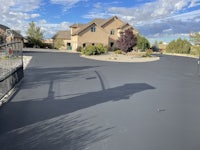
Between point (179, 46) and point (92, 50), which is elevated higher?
point (179, 46)

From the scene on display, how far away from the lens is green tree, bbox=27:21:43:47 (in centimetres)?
5183

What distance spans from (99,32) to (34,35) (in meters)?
18.9

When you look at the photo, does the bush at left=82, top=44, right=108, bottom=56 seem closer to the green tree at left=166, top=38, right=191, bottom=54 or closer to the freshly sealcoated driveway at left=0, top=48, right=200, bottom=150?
the green tree at left=166, top=38, right=191, bottom=54

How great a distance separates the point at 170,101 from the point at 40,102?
4.89 meters

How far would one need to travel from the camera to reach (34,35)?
53062 millimetres

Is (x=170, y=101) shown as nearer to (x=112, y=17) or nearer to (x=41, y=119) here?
(x=41, y=119)

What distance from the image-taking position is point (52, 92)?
869 centimetres

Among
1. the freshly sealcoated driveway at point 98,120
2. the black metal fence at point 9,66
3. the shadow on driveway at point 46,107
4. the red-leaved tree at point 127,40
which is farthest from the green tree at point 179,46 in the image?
the black metal fence at point 9,66

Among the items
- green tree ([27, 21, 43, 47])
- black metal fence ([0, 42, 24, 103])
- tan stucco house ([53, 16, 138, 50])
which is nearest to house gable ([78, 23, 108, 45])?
tan stucco house ([53, 16, 138, 50])

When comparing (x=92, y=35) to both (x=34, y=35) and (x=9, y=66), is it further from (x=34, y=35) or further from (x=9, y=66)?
(x=9, y=66)

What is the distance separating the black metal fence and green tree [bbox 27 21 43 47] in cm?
4210

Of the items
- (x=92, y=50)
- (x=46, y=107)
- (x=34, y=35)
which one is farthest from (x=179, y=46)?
(x=46, y=107)

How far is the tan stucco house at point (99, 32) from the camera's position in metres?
43.6

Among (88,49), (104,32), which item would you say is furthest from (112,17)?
(88,49)
